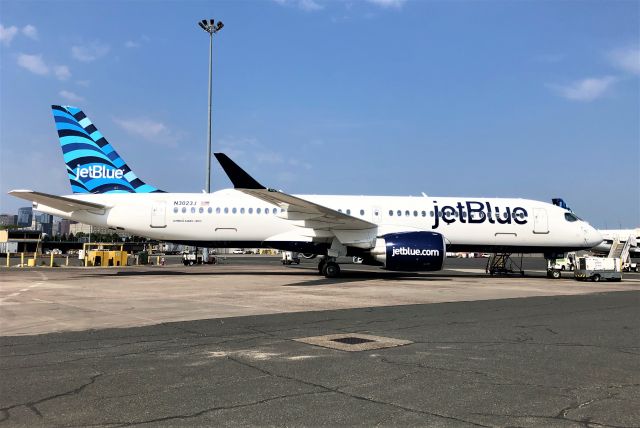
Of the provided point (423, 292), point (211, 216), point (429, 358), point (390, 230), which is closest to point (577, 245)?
point (390, 230)

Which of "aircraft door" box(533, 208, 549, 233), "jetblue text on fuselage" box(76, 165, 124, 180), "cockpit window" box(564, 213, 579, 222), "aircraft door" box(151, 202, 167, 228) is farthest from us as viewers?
"cockpit window" box(564, 213, 579, 222)

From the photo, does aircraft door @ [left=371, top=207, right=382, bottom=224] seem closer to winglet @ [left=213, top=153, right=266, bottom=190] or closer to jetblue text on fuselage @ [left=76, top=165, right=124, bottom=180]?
winglet @ [left=213, top=153, right=266, bottom=190]

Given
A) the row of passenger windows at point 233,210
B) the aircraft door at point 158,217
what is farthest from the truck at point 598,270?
the aircraft door at point 158,217

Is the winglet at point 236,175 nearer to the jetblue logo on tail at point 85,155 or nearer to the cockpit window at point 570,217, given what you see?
the jetblue logo on tail at point 85,155

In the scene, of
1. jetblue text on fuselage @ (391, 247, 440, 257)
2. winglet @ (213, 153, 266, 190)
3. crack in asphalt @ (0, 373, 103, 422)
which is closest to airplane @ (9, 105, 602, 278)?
jetblue text on fuselage @ (391, 247, 440, 257)

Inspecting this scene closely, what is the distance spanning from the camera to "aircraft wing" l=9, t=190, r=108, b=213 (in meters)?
19.6

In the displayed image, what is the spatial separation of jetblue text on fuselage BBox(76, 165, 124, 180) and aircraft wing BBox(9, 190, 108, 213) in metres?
1.98

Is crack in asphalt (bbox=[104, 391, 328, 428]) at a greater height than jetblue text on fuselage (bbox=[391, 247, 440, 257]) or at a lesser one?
lesser

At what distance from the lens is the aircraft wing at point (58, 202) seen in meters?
19.6

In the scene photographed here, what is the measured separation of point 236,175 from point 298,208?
3444 mm

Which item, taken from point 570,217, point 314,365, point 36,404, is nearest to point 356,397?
point 314,365

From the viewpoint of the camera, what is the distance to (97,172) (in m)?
23.2

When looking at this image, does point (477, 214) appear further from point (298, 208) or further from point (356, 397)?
point (356, 397)

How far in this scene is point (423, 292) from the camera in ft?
50.6
